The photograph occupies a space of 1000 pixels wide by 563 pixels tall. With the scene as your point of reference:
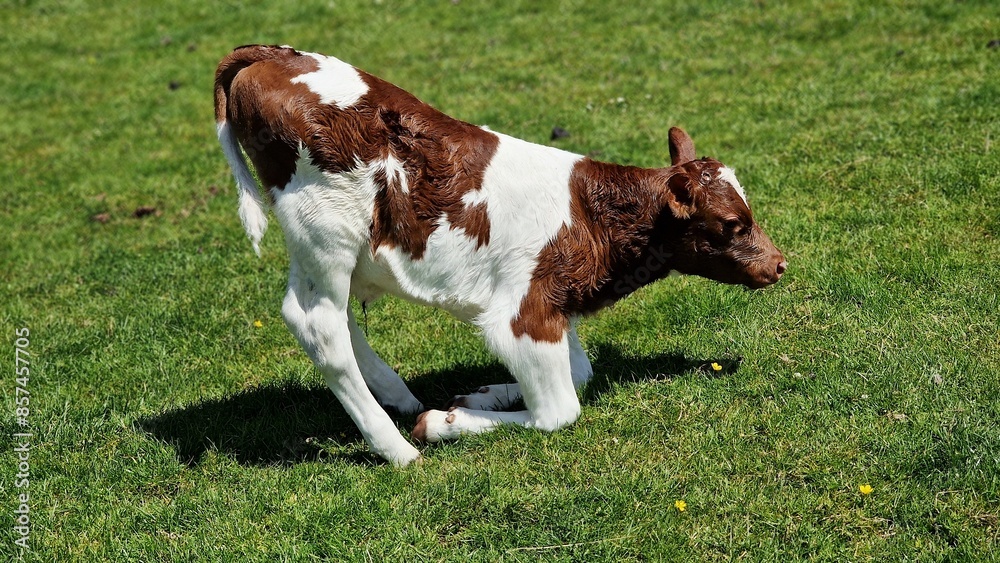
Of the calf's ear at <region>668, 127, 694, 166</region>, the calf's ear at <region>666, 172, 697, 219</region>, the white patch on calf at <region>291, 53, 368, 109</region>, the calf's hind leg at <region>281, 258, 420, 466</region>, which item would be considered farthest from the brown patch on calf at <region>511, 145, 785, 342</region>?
the white patch on calf at <region>291, 53, 368, 109</region>

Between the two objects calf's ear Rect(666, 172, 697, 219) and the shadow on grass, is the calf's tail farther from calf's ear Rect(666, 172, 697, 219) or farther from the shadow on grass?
calf's ear Rect(666, 172, 697, 219)

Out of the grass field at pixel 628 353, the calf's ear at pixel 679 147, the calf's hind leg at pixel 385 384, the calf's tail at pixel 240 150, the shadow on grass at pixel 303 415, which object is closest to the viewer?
the grass field at pixel 628 353

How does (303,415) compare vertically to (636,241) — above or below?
below

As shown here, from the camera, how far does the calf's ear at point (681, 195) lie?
5.13 meters

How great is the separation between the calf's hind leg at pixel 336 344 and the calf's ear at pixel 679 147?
199 cm

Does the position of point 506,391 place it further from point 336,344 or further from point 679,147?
point 679,147

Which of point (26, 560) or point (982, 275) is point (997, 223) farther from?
point (26, 560)

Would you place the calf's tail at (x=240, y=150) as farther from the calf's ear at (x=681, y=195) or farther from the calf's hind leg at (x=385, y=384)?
the calf's ear at (x=681, y=195)

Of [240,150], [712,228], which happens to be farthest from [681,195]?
[240,150]

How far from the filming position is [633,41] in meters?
12.1

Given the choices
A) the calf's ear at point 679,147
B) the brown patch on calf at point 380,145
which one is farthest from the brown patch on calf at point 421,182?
the calf's ear at point 679,147

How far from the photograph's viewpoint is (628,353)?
6215 mm

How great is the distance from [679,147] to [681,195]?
490mm

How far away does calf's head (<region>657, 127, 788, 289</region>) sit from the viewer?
5.16 meters
